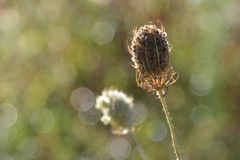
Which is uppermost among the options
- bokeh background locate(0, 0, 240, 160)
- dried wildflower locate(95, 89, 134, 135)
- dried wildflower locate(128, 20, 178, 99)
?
bokeh background locate(0, 0, 240, 160)

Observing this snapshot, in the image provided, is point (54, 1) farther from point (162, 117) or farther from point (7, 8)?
point (162, 117)

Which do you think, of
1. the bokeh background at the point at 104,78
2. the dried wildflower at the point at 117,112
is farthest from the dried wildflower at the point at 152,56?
the bokeh background at the point at 104,78

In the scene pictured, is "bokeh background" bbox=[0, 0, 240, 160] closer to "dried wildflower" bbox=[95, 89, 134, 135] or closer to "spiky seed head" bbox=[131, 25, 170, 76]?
"dried wildflower" bbox=[95, 89, 134, 135]

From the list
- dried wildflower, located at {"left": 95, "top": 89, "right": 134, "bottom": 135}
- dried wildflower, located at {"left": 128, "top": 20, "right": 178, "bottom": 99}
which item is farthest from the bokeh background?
dried wildflower, located at {"left": 128, "top": 20, "right": 178, "bottom": 99}

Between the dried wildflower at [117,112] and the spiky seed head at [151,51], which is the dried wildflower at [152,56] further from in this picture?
the dried wildflower at [117,112]

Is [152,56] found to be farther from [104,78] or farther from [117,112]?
[104,78]

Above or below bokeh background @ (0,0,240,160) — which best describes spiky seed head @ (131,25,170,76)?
below
